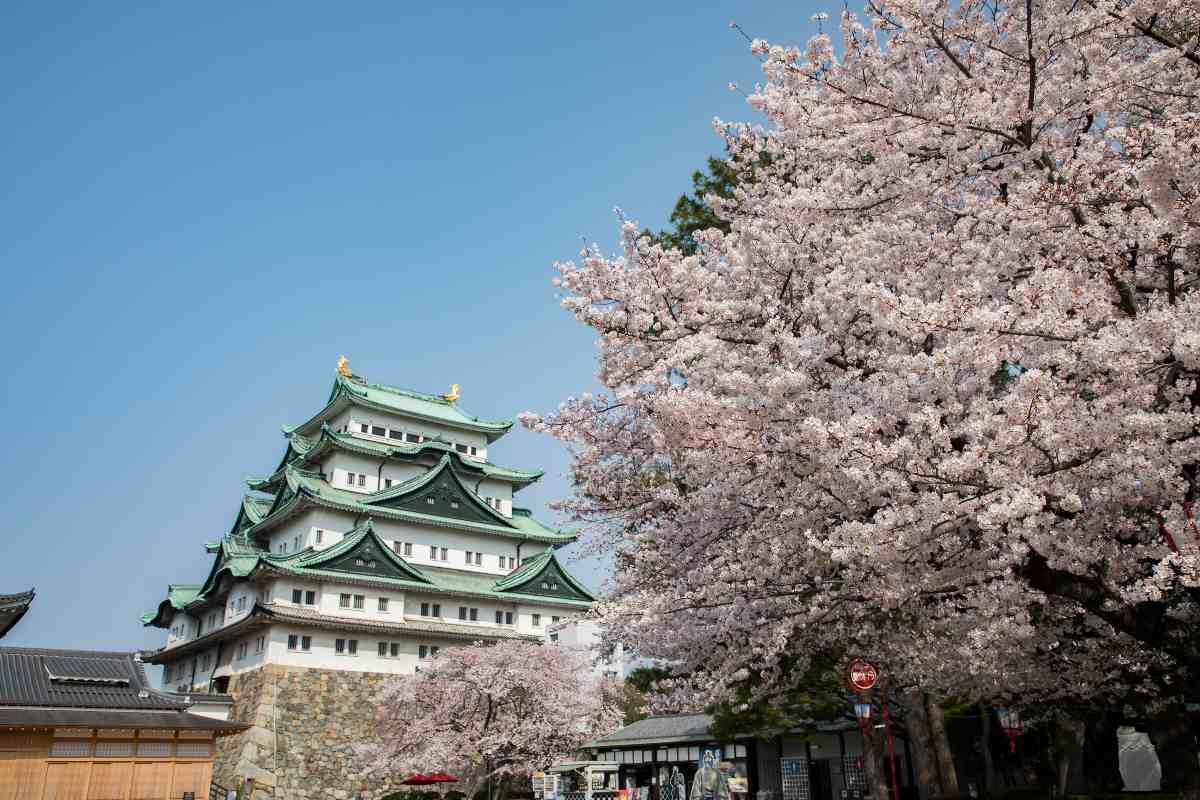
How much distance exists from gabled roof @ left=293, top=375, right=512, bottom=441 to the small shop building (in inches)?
930

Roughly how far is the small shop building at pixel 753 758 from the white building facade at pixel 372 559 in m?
6.31

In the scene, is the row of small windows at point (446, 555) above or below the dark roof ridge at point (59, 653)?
above

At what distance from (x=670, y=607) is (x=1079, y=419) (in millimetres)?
6899

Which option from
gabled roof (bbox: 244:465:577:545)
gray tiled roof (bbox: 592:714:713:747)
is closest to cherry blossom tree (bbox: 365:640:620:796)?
gray tiled roof (bbox: 592:714:713:747)

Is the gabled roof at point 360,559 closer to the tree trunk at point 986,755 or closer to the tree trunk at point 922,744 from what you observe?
the tree trunk at point 986,755

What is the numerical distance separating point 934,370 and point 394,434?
46.1 metres

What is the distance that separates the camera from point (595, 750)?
35375 millimetres

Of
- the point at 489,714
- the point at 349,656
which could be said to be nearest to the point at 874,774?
the point at 489,714

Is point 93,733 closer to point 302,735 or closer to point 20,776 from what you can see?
point 20,776

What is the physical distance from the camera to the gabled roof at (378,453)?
46219 millimetres

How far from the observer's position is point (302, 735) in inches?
1383

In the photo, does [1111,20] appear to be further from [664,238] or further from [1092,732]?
[1092,732]

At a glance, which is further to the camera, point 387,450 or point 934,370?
point 387,450

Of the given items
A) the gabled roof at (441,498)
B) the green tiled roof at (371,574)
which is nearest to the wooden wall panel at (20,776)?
the green tiled roof at (371,574)
